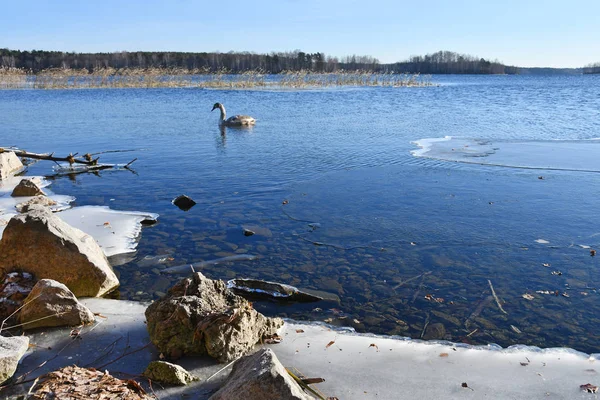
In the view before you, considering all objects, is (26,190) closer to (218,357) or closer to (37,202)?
(37,202)

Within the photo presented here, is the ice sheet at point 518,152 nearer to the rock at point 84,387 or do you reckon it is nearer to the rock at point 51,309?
the rock at point 51,309

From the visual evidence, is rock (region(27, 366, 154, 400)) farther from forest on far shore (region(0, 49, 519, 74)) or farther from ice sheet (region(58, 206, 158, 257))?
forest on far shore (region(0, 49, 519, 74))

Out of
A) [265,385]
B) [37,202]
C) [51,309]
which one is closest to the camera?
[265,385]

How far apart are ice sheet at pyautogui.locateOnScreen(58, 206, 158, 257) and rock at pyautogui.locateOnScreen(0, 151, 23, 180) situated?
3.20 meters

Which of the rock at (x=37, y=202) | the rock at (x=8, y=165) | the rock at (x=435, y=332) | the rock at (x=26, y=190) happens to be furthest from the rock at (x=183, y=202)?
the rock at (x=435, y=332)

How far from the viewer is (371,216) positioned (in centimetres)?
699

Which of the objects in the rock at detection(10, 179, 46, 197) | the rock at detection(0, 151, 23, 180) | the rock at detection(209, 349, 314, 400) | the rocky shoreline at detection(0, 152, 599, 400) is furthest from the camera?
the rock at detection(0, 151, 23, 180)

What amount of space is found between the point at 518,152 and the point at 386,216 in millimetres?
6255

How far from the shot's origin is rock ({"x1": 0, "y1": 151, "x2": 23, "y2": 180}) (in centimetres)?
983

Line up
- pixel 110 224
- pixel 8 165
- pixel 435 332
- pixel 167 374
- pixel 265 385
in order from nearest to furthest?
pixel 265 385
pixel 167 374
pixel 435 332
pixel 110 224
pixel 8 165

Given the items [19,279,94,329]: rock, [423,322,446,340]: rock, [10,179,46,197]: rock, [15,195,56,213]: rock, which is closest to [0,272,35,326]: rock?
[19,279,94,329]: rock

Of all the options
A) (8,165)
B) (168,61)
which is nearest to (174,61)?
(168,61)

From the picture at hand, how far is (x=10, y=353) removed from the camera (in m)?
3.15

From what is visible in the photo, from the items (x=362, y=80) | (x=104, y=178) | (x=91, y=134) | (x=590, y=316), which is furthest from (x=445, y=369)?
(x=362, y=80)
